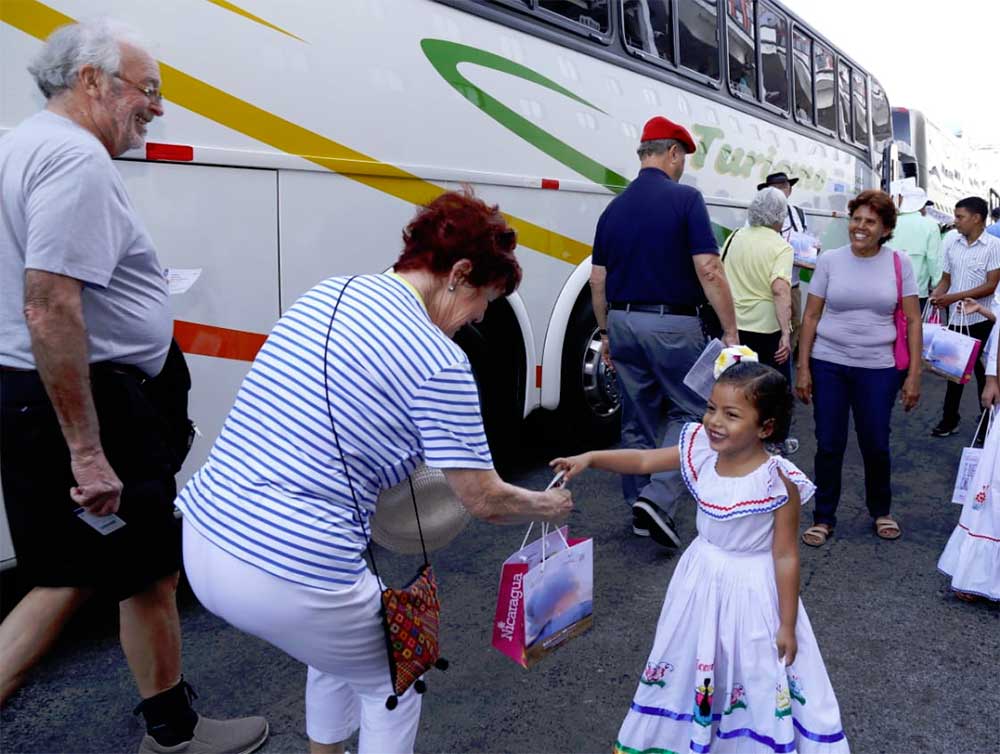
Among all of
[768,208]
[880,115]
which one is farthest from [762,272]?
[880,115]

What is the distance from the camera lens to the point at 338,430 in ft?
5.83

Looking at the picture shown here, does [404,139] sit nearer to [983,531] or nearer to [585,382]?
[585,382]

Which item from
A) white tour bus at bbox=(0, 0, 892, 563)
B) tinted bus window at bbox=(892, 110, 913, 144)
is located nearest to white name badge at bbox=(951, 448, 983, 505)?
white tour bus at bbox=(0, 0, 892, 563)

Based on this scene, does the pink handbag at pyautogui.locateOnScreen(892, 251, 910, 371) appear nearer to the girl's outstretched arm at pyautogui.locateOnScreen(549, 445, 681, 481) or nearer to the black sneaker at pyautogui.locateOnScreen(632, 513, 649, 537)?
the black sneaker at pyautogui.locateOnScreen(632, 513, 649, 537)

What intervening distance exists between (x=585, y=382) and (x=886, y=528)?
1.96m

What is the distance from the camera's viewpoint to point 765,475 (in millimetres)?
2414

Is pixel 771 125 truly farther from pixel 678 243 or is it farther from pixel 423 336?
pixel 423 336

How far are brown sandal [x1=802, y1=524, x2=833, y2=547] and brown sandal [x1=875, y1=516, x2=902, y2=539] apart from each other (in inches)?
10.1

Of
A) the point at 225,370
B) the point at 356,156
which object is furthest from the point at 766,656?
the point at 356,156

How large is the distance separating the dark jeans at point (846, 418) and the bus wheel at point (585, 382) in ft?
5.11

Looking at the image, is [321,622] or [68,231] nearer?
[321,622]

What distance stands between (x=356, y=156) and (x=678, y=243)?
1539 millimetres

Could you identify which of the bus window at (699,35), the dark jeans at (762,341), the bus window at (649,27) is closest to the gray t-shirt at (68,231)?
the dark jeans at (762,341)

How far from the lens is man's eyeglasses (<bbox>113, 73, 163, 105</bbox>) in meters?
2.34
